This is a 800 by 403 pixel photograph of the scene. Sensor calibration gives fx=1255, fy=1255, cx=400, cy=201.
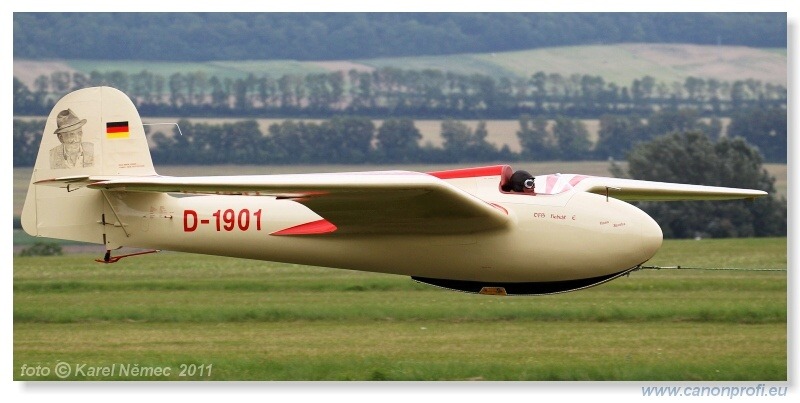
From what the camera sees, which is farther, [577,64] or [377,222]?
[577,64]

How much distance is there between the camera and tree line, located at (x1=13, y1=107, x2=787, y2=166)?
174ft

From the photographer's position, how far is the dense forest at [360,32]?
263 feet

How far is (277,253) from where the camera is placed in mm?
15773

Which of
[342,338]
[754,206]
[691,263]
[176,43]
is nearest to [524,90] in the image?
[176,43]

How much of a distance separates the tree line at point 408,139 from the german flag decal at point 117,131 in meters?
33.7

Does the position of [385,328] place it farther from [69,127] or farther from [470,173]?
[69,127]

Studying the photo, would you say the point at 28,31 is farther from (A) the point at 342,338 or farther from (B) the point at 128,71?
(A) the point at 342,338

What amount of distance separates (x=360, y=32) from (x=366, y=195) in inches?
3091

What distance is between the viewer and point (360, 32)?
9150cm

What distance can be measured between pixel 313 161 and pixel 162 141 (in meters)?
6.62

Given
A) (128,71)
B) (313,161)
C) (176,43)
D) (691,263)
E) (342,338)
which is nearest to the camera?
(342,338)

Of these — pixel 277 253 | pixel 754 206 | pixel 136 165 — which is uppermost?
pixel 136 165

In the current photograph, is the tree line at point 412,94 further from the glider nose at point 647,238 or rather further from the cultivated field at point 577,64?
the glider nose at point 647,238

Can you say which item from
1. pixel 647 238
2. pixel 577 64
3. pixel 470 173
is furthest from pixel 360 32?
pixel 647 238
